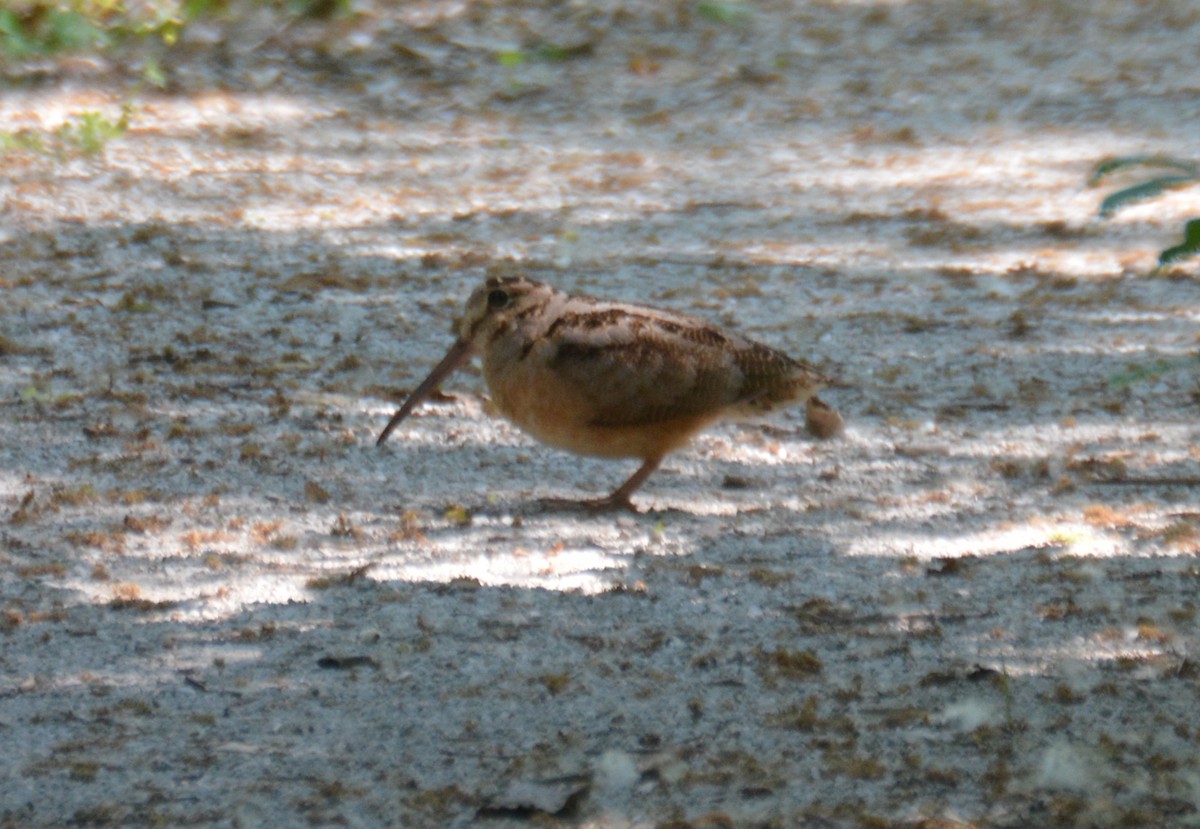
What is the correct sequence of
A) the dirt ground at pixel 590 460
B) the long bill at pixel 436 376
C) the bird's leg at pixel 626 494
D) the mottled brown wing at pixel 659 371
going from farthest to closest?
1. the long bill at pixel 436 376
2. the bird's leg at pixel 626 494
3. the mottled brown wing at pixel 659 371
4. the dirt ground at pixel 590 460

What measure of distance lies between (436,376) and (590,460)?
2.04ft

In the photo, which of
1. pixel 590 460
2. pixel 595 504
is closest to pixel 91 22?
pixel 590 460

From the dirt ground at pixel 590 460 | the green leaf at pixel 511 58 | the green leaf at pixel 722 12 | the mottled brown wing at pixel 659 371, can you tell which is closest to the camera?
the dirt ground at pixel 590 460

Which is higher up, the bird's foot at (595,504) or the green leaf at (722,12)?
the bird's foot at (595,504)

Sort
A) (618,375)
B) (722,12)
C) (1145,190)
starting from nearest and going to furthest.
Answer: (1145,190), (618,375), (722,12)

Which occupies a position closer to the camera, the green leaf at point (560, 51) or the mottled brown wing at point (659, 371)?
the mottled brown wing at point (659, 371)

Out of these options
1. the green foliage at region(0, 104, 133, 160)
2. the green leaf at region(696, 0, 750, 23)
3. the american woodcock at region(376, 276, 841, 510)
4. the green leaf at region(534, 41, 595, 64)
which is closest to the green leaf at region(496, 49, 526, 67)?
the green leaf at region(534, 41, 595, 64)

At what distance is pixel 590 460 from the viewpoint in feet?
19.1

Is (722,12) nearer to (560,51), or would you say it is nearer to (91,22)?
(560,51)

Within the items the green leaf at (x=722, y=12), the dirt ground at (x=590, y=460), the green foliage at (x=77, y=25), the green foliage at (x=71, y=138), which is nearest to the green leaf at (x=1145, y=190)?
the dirt ground at (x=590, y=460)

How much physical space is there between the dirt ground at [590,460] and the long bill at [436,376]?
165mm

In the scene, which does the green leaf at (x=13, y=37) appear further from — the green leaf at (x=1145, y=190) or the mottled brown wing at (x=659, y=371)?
the green leaf at (x=1145, y=190)

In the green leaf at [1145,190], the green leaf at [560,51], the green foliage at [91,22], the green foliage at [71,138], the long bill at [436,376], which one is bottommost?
the green leaf at [560,51]

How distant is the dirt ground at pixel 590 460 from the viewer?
364 centimetres
